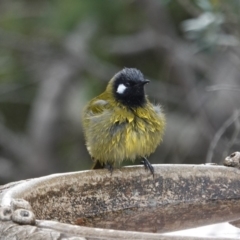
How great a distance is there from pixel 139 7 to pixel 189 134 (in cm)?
198

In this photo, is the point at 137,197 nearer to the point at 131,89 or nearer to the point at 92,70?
the point at 131,89

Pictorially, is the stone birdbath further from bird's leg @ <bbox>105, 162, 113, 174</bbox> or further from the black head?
the black head

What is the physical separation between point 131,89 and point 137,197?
1.15 meters

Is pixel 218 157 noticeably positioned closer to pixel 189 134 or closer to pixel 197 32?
pixel 197 32

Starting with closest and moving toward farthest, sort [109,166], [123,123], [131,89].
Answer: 1. [109,166]
2. [123,123]
3. [131,89]

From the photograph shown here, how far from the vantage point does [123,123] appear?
479 cm

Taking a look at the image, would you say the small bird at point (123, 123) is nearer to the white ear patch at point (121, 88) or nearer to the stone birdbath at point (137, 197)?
the white ear patch at point (121, 88)

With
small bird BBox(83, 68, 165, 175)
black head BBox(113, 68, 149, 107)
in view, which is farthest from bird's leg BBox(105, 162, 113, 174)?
black head BBox(113, 68, 149, 107)

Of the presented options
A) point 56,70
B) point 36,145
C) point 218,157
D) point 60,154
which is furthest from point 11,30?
point 218,157

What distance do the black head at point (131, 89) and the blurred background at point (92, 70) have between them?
3138 millimetres

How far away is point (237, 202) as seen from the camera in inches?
167

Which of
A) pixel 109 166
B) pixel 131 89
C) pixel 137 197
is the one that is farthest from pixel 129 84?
pixel 137 197

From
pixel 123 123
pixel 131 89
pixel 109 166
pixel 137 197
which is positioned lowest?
pixel 137 197

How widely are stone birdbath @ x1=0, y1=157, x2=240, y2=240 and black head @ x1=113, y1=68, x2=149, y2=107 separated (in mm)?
845
